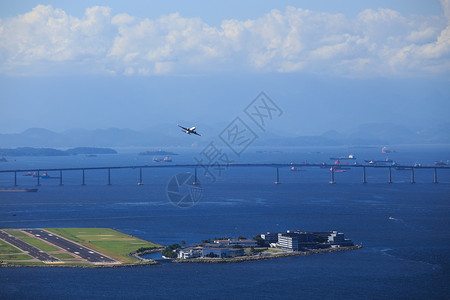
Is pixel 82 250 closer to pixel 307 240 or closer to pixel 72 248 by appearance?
pixel 72 248

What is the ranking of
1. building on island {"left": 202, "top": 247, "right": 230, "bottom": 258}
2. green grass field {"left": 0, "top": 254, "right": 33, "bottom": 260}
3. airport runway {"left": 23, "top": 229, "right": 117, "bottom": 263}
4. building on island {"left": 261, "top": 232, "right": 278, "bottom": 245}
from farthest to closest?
building on island {"left": 261, "top": 232, "right": 278, "bottom": 245} → building on island {"left": 202, "top": 247, "right": 230, "bottom": 258} → airport runway {"left": 23, "top": 229, "right": 117, "bottom": 263} → green grass field {"left": 0, "top": 254, "right": 33, "bottom": 260}

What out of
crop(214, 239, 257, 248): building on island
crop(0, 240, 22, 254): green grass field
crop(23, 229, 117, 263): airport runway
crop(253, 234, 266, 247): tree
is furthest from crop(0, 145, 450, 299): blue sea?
crop(0, 240, 22, 254): green grass field

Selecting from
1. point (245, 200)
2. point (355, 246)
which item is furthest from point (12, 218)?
point (355, 246)

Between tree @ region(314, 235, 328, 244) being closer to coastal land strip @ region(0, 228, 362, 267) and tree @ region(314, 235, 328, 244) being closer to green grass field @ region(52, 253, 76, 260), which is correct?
coastal land strip @ region(0, 228, 362, 267)

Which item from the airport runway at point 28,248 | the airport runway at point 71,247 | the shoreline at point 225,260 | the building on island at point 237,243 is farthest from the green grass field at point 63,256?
the building on island at point 237,243

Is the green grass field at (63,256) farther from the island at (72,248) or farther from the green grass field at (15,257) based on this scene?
the green grass field at (15,257)

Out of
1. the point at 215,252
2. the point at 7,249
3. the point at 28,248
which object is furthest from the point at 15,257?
the point at 215,252
